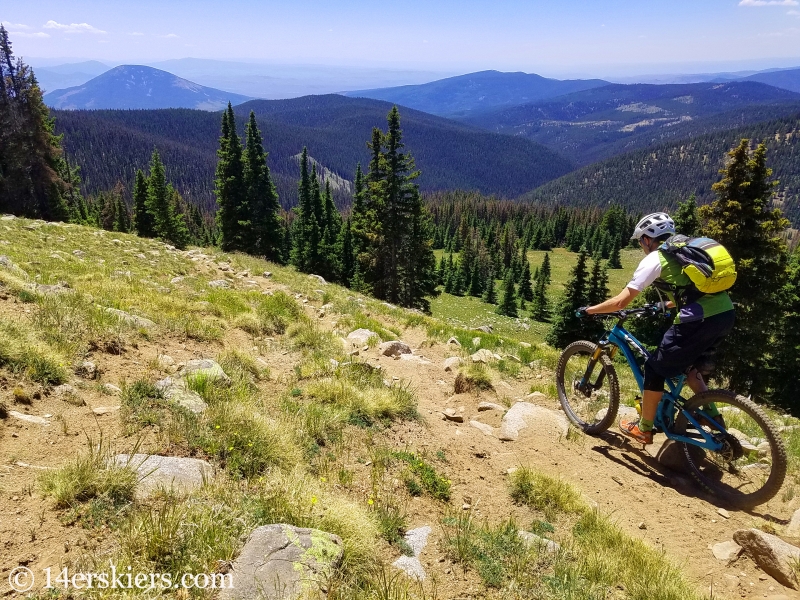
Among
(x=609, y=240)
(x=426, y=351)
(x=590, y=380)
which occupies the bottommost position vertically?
(x=609, y=240)

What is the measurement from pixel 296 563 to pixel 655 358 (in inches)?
196

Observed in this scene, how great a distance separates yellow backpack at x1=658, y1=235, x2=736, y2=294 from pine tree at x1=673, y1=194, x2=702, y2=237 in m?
22.8

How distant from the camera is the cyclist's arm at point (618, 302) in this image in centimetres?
530

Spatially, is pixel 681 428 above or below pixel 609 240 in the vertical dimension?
above

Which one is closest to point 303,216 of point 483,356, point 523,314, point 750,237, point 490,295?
point 490,295

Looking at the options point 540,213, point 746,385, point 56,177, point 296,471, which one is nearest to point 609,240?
point 540,213

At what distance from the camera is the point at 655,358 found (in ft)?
18.2

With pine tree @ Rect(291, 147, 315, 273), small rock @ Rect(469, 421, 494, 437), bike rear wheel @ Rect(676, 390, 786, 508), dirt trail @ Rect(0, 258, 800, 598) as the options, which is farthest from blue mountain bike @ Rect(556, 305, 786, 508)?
pine tree @ Rect(291, 147, 315, 273)

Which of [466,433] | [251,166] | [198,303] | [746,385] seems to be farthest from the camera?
[251,166]

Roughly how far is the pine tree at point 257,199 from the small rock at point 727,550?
38492 millimetres

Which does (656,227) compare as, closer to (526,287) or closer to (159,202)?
(159,202)

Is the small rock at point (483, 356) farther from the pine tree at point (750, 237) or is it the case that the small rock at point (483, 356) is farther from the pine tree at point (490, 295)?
the pine tree at point (490, 295)

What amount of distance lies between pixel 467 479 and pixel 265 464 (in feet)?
7.95

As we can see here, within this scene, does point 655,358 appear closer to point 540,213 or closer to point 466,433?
point 466,433
